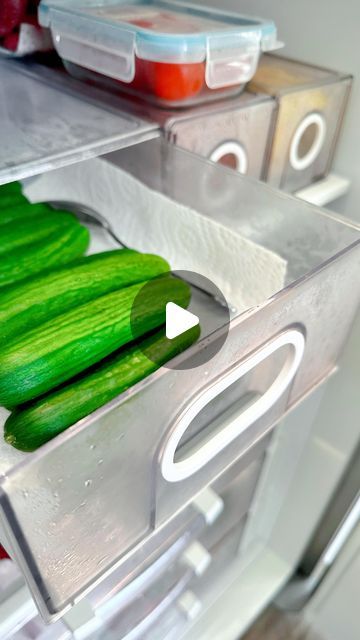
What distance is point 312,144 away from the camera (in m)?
0.68

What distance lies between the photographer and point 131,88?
1.82ft

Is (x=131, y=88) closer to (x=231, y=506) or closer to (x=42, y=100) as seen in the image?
(x=42, y=100)

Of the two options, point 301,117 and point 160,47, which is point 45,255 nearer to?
point 160,47

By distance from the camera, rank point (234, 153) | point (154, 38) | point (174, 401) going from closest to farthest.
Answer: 1. point (174, 401)
2. point (154, 38)
3. point (234, 153)

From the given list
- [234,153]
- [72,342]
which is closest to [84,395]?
[72,342]

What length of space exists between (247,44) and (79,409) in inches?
17.0

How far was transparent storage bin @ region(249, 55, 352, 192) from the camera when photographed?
0.60 m

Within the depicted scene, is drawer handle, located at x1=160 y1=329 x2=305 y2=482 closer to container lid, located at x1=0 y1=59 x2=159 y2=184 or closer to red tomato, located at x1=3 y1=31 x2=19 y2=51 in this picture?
container lid, located at x1=0 y1=59 x2=159 y2=184

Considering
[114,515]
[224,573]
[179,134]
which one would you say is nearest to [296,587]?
[224,573]

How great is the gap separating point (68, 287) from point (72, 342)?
0.07 metres

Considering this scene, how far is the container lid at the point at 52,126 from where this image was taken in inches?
17.8

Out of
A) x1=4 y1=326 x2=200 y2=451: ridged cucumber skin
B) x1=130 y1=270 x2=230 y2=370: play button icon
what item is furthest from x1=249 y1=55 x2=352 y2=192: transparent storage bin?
x1=4 y1=326 x2=200 y2=451: ridged cucumber skin

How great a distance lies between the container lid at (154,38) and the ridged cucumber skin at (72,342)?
0.25m

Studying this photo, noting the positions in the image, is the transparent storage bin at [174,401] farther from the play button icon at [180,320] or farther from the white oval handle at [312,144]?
the white oval handle at [312,144]
